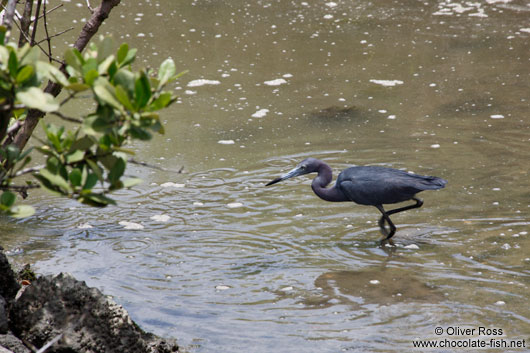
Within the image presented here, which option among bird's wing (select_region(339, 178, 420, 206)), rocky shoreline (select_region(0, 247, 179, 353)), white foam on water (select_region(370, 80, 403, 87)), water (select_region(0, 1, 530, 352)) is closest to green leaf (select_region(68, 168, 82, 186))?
rocky shoreline (select_region(0, 247, 179, 353))

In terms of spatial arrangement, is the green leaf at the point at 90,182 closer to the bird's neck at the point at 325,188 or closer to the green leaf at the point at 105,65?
the green leaf at the point at 105,65

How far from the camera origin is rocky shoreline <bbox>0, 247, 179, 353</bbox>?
335cm

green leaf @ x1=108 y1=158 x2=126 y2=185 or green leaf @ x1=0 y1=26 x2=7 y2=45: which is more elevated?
green leaf @ x1=0 y1=26 x2=7 y2=45

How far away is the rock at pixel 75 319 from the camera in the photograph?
11.0ft

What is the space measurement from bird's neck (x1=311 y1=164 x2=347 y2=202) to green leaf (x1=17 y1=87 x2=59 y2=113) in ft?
12.8

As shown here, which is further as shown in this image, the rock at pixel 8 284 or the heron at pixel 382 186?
the heron at pixel 382 186

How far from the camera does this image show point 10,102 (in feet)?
6.98

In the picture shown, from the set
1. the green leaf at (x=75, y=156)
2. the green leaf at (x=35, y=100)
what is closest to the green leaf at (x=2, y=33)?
the green leaf at (x=35, y=100)

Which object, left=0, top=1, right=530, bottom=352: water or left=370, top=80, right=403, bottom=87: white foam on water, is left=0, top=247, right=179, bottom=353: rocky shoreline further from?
left=370, top=80, right=403, bottom=87: white foam on water

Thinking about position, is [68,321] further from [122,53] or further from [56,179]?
[122,53]

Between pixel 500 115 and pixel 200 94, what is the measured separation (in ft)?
12.8

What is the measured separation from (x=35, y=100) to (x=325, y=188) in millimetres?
4024

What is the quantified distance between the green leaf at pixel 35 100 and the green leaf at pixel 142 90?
10.5 inches

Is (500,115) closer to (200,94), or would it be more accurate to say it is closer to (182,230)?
(200,94)
